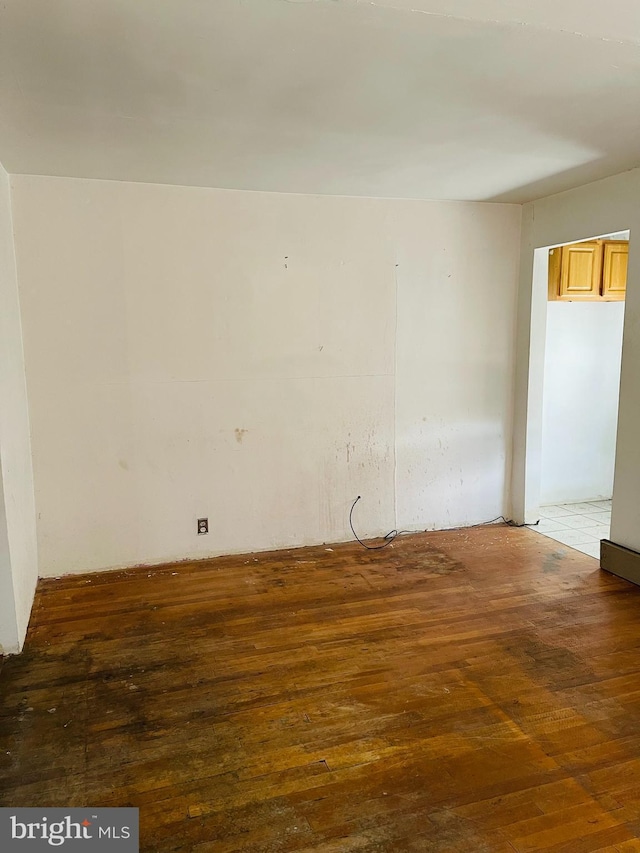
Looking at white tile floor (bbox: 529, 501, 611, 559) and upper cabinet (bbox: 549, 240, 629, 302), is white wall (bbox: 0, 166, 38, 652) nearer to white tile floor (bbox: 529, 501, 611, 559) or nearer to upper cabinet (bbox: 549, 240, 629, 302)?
white tile floor (bbox: 529, 501, 611, 559)

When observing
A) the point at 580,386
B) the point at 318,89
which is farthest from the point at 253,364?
the point at 580,386

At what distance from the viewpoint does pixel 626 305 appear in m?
3.54

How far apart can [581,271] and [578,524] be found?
202cm

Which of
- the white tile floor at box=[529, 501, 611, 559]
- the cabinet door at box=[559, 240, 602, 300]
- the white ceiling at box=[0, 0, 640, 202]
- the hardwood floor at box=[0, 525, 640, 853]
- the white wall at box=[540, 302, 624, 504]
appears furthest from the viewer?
the white wall at box=[540, 302, 624, 504]

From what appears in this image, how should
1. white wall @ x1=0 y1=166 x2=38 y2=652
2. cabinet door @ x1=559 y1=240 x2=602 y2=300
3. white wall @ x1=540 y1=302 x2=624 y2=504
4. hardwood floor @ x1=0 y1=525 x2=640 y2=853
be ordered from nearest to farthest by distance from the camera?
hardwood floor @ x1=0 y1=525 x2=640 y2=853, white wall @ x1=0 y1=166 x2=38 y2=652, cabinet door @ x1=559 y1=240 x2=602 y2=300, white wall @ x1=540 y1=302 x2=624 y2=504

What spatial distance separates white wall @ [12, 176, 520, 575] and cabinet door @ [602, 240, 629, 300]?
0.88 metres

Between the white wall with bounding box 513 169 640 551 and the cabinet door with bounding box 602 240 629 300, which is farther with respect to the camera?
the cabinet door with bounding box 602 240 629 300

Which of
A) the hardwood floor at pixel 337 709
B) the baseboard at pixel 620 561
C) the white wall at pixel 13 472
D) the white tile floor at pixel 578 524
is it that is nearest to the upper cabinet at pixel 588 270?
the white tile floor at pixel 578 524

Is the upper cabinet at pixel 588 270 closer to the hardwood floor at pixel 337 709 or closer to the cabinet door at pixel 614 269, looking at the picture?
the cabinet door at pixel 614 269

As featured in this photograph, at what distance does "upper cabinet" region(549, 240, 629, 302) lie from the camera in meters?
4.64

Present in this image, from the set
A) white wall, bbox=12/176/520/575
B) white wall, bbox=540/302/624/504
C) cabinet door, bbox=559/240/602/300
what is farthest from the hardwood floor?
cabinet door, bbox=559/240/602/300

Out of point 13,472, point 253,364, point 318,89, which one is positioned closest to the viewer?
point 318,89

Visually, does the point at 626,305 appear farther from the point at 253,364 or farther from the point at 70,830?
the point at 70,830

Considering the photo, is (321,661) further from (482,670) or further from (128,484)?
(128,484)
